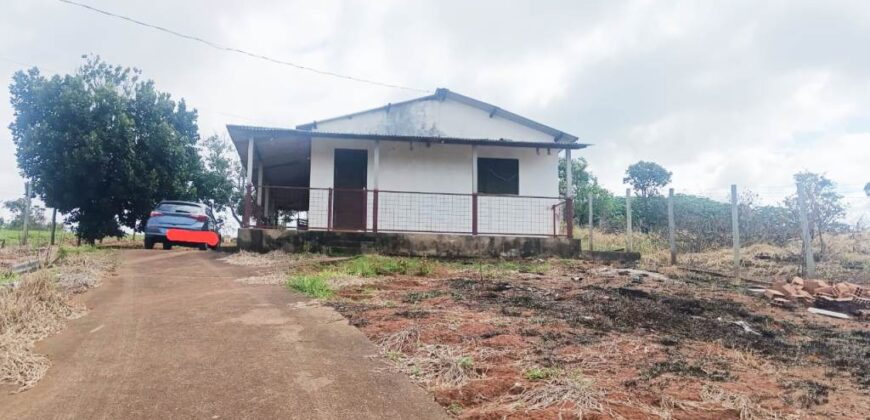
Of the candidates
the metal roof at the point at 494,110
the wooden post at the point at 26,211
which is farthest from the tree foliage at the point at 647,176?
the wooden post at the point at 26,211

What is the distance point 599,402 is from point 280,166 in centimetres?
1413

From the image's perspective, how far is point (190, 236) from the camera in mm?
11422

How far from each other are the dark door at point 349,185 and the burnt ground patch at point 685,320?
19.4ft

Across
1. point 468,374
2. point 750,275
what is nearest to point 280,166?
point 750,275

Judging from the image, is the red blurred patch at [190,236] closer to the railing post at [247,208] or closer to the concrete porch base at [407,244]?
the railing post at [247,208]

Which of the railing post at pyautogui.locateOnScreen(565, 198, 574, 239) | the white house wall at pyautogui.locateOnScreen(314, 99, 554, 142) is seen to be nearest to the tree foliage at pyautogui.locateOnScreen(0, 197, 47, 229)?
the white house wall at pyautogui.locateOnScreen(314, 99, 554, 142)

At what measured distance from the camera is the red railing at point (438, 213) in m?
11.1

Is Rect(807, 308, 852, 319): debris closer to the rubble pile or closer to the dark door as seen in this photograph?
the rubble pile

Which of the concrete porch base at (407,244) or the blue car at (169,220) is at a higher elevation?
the blue car at (169,220)

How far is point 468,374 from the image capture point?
2.96 m

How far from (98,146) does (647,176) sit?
27.1m

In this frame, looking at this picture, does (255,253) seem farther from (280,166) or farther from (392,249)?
(280,166)

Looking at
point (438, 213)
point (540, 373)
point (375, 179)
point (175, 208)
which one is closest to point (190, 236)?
point (175, 208)

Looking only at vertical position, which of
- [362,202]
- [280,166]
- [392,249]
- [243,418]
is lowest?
[243,418]
